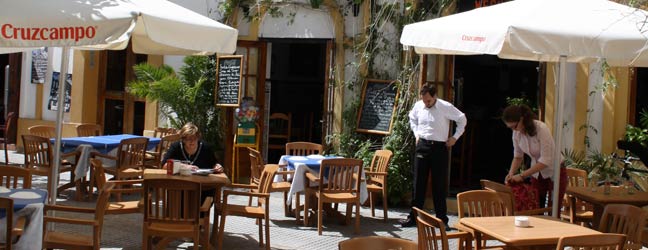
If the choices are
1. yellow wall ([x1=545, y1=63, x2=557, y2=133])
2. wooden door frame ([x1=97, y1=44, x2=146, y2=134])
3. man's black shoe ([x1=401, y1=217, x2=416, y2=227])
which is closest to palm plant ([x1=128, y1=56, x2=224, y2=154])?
wooden door frame ([x1=97, y1=44, x2=146, y2=134])

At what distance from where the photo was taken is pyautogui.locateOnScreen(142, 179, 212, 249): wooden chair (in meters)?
6.04

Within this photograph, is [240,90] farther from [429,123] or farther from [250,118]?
[429,123]

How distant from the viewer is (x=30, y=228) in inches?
203

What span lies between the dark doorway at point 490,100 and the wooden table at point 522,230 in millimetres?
6798

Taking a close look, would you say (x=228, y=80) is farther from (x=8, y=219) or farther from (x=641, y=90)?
(x=8, y=219)

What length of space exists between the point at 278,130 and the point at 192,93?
1945 mm

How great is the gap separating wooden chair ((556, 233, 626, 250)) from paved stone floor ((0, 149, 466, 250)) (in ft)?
11.6

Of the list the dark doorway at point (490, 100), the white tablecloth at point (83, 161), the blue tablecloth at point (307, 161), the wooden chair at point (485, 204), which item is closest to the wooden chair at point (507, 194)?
the wooden chair at point (485, 204)

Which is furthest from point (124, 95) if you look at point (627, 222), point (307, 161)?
point (627, 222)

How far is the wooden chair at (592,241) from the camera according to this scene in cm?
438

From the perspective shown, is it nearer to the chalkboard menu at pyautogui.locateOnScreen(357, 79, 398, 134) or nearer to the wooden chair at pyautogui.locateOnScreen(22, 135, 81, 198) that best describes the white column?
the chalkboard menu at pyautogui.locateOnScreen(357, 79, 398, 134)

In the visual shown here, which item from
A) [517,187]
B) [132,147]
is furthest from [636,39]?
[132,147]

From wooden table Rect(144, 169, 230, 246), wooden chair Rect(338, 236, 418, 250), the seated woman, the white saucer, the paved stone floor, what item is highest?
the seated woman

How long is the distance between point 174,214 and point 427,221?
2.25 m
